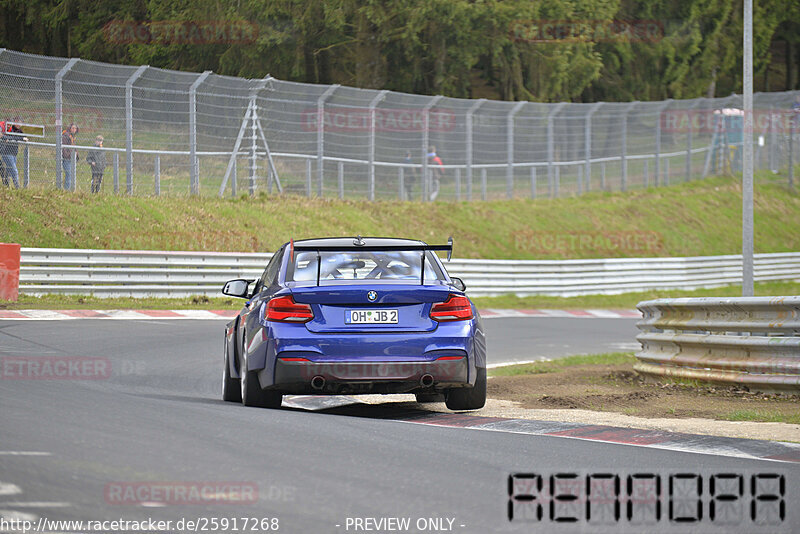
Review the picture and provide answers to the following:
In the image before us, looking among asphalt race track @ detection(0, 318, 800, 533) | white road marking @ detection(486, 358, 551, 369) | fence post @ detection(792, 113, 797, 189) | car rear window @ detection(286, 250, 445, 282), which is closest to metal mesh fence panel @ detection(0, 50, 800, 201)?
fence post @ detection(792, 113, 797, 189)

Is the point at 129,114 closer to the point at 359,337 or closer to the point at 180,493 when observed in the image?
the point at 359,337

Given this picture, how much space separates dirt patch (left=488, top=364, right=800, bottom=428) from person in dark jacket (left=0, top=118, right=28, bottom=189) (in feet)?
45.8

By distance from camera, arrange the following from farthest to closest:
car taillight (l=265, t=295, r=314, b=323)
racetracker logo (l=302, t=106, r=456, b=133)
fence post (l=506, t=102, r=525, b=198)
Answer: fence post (l=506, t=102, r=525, b=198) < racetracker logo (l=302, t=106, r=456, b=133) < car taillight (l=265, t=295, r=314, b=323)

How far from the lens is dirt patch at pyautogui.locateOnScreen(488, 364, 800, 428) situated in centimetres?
1014

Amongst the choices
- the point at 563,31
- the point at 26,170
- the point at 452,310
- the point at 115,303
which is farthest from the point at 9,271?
the point at 563,31

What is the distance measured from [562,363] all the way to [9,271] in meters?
9.64

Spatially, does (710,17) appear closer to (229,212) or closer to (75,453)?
(229,212)

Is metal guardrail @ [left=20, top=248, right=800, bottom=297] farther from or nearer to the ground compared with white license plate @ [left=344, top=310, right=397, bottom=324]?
nearer to the ground

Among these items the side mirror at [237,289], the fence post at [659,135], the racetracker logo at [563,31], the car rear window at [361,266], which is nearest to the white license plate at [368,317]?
the car rear window at [361,266]

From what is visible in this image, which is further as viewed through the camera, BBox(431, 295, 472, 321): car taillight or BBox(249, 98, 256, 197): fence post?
BBox(249, 98, 256, 197): fence post

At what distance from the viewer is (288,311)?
30.0 feet

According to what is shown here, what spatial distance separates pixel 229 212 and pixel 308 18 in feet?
61.3

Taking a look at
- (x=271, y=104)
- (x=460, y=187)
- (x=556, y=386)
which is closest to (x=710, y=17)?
(x=460, y=187)

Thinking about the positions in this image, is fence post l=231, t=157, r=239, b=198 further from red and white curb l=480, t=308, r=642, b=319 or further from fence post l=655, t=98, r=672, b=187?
fence post l=655, t=98, r=672, b=187
